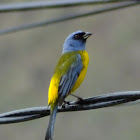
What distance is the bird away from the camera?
14.6 feet

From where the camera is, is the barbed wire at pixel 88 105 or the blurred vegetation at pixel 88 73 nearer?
the barbed wire at pixel 88 105

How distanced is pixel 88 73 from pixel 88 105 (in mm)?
6671

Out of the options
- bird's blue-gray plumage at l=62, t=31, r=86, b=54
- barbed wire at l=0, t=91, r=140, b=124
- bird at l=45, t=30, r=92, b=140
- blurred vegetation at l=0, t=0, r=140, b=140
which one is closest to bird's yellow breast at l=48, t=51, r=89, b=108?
bird at l=45, t=30, r=92, b=140

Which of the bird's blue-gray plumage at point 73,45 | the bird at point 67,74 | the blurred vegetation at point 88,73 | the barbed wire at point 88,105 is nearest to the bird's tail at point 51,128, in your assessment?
the bird at point 67,74

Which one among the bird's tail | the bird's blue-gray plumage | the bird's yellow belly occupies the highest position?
the bird's blue-gray plumage

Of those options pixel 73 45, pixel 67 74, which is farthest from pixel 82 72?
pixel 73 45

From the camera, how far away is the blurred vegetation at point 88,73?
9.23 metres

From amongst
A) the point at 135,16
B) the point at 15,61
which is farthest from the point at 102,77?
the point at 135,16

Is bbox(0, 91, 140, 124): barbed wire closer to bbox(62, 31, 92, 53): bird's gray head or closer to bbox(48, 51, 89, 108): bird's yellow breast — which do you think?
bbox(48, 51, 89, 108): bird's yellow breast

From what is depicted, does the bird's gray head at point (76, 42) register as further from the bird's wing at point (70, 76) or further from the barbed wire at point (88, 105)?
the barbed wire at point (88, 105)

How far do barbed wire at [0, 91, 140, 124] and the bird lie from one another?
32 centimetres

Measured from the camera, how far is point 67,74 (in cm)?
485

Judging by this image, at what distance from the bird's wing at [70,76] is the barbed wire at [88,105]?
1.83 ft

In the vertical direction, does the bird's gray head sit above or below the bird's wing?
above
